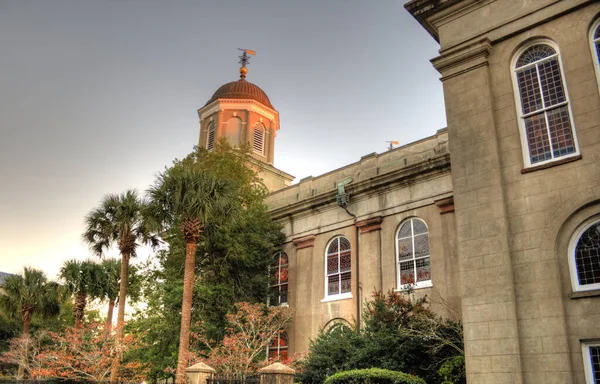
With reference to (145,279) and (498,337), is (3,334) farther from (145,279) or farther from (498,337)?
(498,337)

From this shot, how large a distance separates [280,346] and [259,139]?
15955mm

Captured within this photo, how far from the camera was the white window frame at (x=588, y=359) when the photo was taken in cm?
1056

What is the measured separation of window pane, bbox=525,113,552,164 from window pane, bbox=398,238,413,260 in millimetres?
10082

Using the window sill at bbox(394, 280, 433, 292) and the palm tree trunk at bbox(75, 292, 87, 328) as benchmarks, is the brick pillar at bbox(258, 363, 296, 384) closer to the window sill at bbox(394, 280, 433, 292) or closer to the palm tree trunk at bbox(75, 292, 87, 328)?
the window sill at bbox(394, 280, 433, 292)

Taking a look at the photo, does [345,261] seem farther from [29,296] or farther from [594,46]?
[29,296]

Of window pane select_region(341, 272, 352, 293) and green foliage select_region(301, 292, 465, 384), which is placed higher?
window pane select_region(341, 272, 352, 293)

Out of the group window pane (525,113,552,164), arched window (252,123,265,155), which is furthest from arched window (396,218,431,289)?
arched window (252,123,265,155)

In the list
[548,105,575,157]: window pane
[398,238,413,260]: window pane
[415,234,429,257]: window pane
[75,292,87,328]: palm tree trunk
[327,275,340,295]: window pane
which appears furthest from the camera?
[75,292,87,328]: palm tree trunk

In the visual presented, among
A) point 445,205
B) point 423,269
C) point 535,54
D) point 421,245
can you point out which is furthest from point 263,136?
point 535,54

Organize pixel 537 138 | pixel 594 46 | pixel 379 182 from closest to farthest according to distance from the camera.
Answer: pixel 594 46, pixel 537 138, pixel 379 182

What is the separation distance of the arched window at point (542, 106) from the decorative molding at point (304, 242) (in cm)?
1454

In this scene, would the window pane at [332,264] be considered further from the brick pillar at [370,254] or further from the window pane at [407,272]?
the window pane at [407,272]

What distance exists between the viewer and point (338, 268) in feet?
81.4

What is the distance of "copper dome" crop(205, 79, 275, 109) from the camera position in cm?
3678
